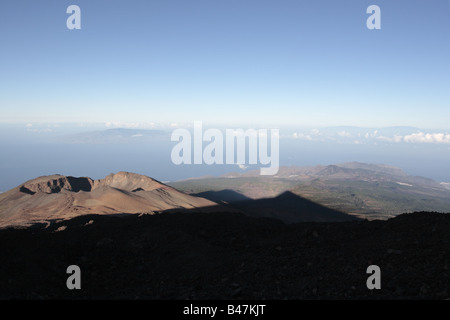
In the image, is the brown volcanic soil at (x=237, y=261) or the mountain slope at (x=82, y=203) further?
the mountain slope at (x=82, y=203)

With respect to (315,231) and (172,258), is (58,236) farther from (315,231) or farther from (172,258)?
(315,231)

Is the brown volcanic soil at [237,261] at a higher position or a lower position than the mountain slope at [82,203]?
higher

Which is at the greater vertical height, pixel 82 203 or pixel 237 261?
pixel 237 261

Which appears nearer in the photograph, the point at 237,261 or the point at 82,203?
the point at 237,261

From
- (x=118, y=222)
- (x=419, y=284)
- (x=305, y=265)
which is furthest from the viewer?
(x=118, y=222)

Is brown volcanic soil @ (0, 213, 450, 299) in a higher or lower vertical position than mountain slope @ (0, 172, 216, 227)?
higher
